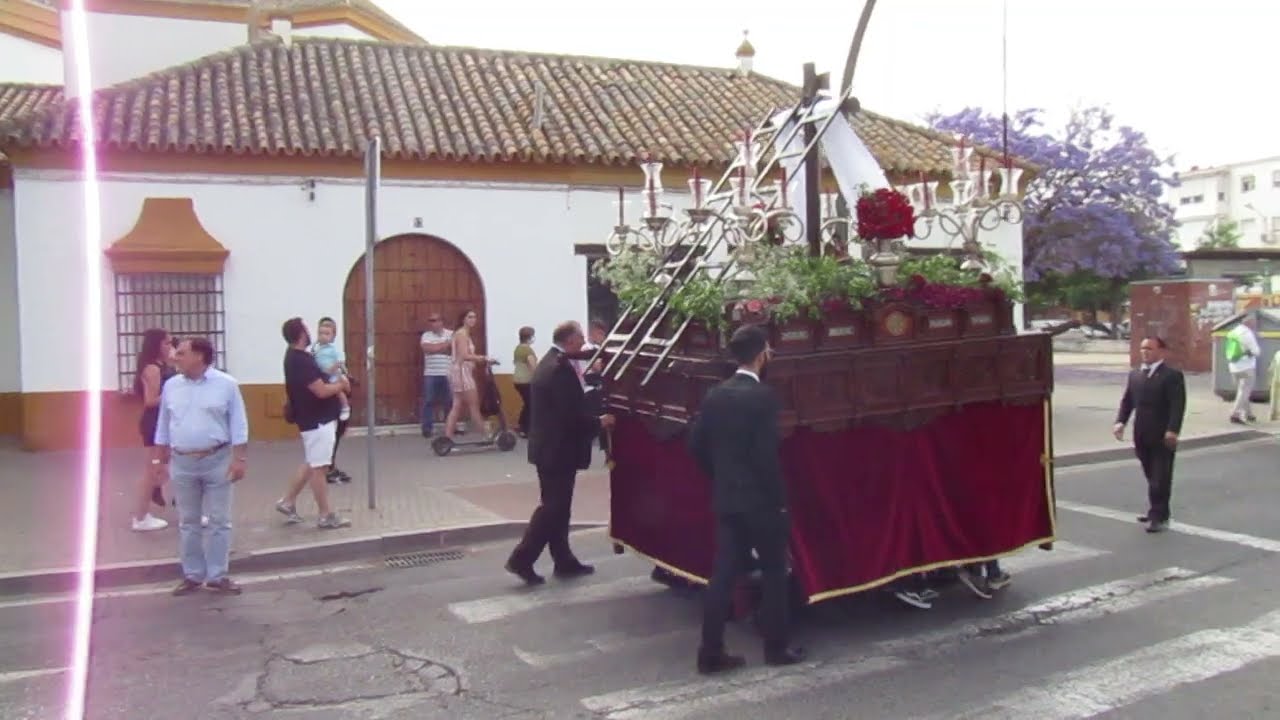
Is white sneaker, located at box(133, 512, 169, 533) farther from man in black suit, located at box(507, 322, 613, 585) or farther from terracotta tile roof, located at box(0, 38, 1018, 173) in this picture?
terracotta tile roof, located at box(0, 38, 1018, 173)

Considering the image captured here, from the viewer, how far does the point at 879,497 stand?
20.0 feet

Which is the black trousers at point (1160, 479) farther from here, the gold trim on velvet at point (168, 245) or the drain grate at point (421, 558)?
the gold trim on velvet at point (168, 245)

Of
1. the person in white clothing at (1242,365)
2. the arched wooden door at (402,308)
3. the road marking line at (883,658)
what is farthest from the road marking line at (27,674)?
the person in white clothing at (1242,365)

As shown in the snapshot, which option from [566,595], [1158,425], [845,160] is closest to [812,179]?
[845,160]

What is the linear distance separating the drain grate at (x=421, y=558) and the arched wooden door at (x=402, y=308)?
20.3ft

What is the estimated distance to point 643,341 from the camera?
6555 mm

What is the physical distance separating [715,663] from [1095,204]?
Answer: 3136 centimetres

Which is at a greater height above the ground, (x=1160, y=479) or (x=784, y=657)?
(x=1160, y=479)

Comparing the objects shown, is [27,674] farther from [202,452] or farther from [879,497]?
[879,497]

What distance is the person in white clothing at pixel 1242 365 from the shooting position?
584 inches

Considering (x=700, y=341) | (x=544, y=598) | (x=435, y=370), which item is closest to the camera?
(x=700, y=341)

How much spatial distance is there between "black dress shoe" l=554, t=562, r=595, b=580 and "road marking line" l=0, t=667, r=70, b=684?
9.74 feet

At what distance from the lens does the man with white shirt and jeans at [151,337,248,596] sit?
6.98 metres

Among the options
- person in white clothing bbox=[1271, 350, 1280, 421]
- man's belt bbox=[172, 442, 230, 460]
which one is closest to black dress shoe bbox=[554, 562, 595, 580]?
man's belt bbox=[172, 442, 230, 460]
